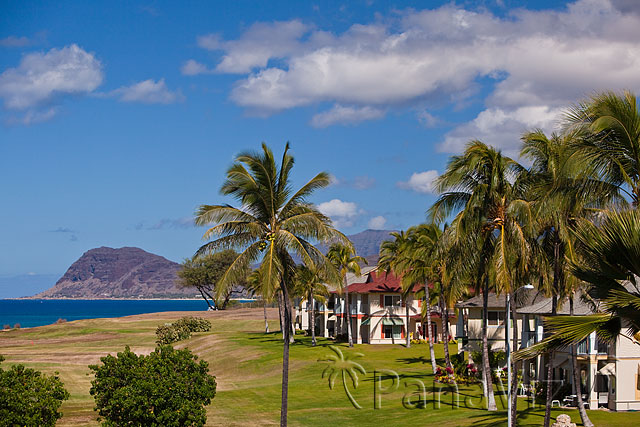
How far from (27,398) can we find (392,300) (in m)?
Result: 58.4

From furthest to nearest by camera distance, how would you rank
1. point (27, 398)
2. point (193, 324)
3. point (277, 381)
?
point (193, 324) < point (277, 381) < point (27, 398)

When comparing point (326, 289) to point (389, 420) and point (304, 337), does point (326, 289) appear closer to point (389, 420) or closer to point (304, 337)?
point (304, 337)

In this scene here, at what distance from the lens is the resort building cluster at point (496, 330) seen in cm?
3766

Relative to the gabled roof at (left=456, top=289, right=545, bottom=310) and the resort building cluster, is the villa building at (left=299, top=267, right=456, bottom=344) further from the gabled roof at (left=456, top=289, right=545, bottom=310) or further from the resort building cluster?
the gabled roof at (left=456, top=289, right=545, bottom=310)

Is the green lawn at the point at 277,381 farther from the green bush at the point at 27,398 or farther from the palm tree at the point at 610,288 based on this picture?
the palm tree at the point at 610,288

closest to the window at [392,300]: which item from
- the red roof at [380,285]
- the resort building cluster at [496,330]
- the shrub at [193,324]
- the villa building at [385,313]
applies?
the villa building at [385,313]

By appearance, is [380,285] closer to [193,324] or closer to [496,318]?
[496,318]

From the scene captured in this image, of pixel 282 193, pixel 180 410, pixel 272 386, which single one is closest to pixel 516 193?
pixel 282 193

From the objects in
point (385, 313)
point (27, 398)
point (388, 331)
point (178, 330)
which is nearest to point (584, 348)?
point (27, 398)

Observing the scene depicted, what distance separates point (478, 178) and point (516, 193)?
188 cm

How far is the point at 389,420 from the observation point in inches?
1478

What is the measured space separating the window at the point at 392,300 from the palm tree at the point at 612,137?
6334cm

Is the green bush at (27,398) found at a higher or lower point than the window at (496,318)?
lower

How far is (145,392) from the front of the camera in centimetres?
2734
